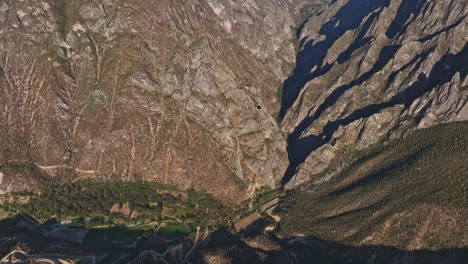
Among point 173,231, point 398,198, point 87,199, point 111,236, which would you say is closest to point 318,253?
point 398,198

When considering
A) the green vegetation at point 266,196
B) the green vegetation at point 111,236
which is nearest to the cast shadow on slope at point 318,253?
the green vegetation at point 266,196

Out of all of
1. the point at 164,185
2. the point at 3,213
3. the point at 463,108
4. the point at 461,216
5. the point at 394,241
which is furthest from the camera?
the point at 164,185

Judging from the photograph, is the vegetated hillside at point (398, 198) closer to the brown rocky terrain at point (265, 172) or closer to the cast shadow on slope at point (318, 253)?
the brown rocky terrain at point (265, 172)

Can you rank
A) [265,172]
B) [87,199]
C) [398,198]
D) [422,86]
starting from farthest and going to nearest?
[265,172] → [422,86] → [87,199] → [398,198]

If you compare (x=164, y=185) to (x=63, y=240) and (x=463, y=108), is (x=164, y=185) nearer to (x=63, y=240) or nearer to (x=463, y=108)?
(x=63, y=240)

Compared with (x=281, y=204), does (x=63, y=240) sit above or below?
below

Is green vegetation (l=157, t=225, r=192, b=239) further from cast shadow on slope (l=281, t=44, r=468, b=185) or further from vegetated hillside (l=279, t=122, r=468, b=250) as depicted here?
cast shadow on slope (l=281, t=44, r=468, b=185)

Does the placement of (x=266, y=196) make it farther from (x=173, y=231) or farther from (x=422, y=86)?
(x=422, y=86)

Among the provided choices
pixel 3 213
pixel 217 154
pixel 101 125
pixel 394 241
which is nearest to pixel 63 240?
pixel 3 213

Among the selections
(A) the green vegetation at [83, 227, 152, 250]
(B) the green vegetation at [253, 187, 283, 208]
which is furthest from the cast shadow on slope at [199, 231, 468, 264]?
(A) the green vegetation at [83, 227, 152, 250]
